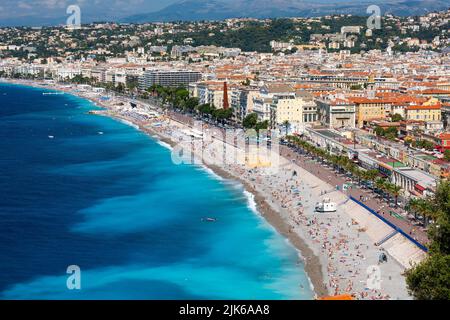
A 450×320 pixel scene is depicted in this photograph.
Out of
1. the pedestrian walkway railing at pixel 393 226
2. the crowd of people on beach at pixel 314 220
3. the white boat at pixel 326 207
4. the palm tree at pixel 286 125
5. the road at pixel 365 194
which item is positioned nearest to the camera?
the crowd of people on beach at pixel 314 220

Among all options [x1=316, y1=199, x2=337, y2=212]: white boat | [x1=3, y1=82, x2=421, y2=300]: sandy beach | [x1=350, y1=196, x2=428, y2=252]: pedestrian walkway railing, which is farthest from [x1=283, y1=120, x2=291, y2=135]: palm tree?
[x1=316, y1=199, x2=337, y2=212]: white boat

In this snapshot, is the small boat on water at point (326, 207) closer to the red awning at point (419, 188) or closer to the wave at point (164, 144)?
the red awning at point (419, 188)

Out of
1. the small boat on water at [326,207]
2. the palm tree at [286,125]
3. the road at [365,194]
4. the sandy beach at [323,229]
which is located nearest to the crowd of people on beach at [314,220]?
the sandy beach at [323,229]

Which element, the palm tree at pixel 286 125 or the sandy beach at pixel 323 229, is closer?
the sandy beach at pixel 323 229

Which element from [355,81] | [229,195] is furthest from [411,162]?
[355,81]

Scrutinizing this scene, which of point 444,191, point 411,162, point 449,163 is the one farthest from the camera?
point 411,162

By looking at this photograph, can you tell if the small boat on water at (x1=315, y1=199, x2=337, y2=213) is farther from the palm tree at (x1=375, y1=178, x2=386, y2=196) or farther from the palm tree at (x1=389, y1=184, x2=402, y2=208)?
the palm tree at (x1=389, y1=184, x2=402, y2=208)
